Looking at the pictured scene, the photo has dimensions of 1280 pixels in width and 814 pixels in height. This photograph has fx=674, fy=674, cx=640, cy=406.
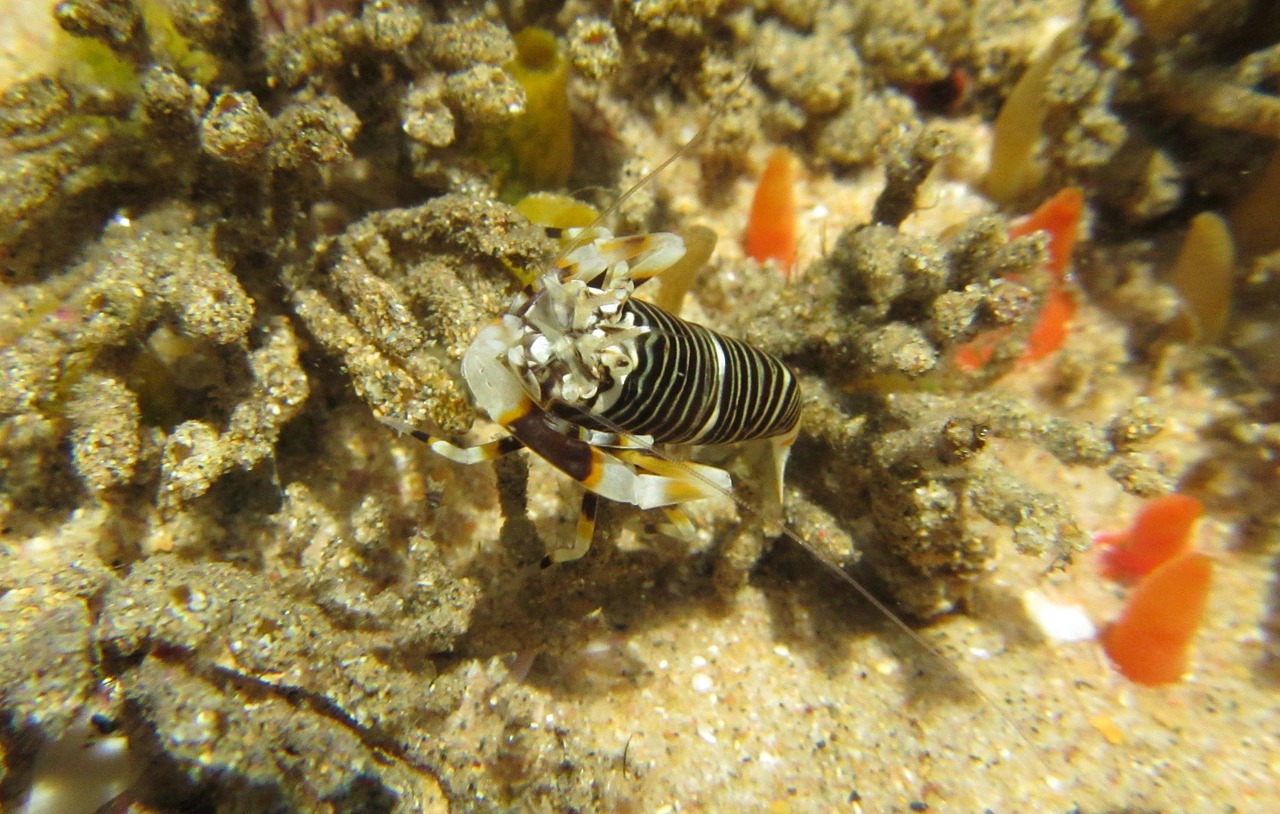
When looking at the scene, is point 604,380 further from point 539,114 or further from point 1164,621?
point 1164,621

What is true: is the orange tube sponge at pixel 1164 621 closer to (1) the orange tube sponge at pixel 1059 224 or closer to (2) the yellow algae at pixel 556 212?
(1) the orange tube sponge at pixel 1059 224

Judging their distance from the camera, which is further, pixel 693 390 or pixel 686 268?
pixel 686 268

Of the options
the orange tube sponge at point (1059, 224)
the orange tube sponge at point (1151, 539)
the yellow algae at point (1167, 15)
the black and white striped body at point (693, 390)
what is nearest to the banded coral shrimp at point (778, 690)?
the black and white striped body at point (693, 390)

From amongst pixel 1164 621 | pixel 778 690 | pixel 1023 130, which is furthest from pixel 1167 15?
pixel 778 690

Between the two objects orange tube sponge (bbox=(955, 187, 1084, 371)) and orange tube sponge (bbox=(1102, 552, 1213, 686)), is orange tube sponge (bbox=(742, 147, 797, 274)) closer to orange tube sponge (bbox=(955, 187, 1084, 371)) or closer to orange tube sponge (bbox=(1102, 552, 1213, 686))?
orange tube sponge (bbox=(955, 187, 1084, 371))

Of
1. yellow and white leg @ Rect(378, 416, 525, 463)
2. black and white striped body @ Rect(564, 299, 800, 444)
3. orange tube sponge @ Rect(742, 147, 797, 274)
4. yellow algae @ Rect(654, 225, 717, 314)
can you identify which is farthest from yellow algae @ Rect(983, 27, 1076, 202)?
yellow and white leg @ Rect(378, 416, 525, 463)
